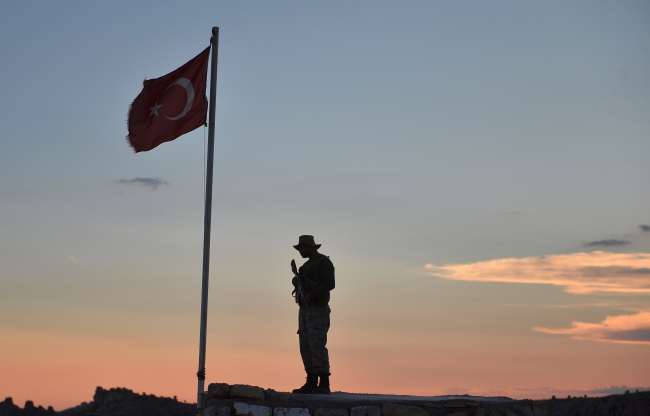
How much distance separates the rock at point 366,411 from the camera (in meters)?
12.9

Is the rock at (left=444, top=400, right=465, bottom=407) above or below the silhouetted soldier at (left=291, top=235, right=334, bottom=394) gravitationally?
below

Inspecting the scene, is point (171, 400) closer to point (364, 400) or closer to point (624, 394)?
point (624, 394)

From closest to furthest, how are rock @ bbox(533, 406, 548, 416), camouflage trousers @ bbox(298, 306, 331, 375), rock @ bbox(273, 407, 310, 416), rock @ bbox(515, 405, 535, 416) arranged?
rock @ bbox(273, 407, 310, 416)
camouflage trousers @ bbox(298, 306, 331, 375)
rock @ bbox(515, 405, 535, 416)
rock @ bbox(533, 406, 548, 416)

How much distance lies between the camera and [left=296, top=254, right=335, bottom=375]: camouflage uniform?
13438 millimetres

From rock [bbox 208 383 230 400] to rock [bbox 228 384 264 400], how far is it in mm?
62

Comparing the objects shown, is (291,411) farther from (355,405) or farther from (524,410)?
(524,410)

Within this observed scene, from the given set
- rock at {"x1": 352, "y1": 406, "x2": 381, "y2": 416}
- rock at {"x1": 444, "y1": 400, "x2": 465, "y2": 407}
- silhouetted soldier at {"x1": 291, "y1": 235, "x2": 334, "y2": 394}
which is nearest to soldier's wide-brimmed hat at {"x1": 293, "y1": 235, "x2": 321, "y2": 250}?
silhouetted soldier at {"x1": 291, "y1": 235, "x2": 334, "y2": 394}

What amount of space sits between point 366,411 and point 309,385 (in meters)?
1.09

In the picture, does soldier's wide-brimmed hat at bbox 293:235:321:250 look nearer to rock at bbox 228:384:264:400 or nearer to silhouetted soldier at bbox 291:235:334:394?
silhouetted soldier at bbox 291:235:334:394

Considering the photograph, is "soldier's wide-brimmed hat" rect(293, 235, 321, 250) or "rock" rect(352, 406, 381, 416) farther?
"soldier's wide-brimmed hat" rect(293, 235, 321, 250)

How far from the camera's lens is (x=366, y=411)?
13.0 m

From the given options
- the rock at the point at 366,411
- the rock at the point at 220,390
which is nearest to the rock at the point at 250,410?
the rock at the point at 220,390

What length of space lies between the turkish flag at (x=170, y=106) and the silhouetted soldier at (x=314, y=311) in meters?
2.69

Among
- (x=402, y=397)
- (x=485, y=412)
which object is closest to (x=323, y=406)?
(x=402, y=397)
